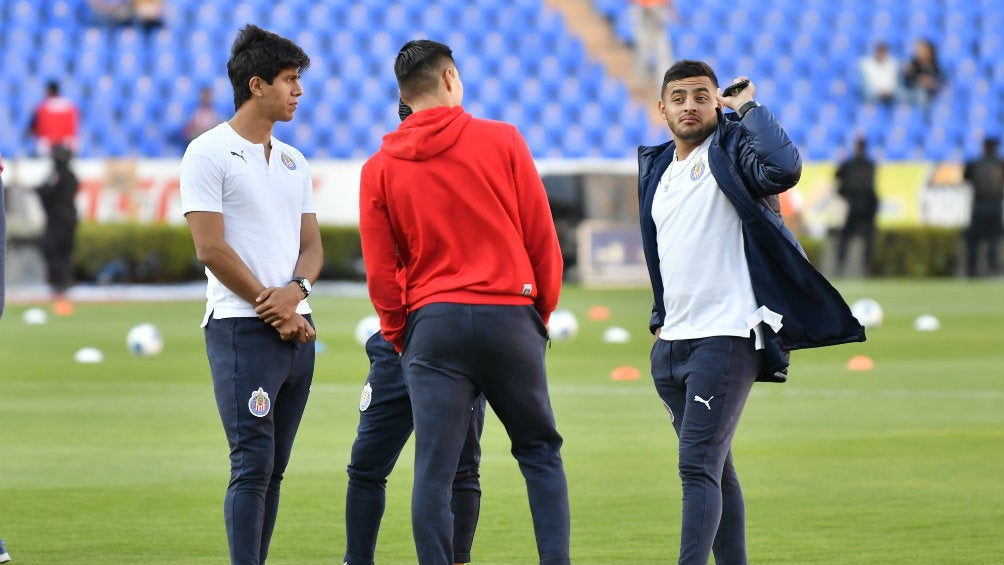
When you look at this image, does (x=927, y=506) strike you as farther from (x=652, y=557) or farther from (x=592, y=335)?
(x=592, y=335)

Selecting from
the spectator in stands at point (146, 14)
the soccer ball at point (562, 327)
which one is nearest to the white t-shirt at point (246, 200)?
the soccer ball at point (562, 327)

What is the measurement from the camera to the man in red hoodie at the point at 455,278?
5.41 metres

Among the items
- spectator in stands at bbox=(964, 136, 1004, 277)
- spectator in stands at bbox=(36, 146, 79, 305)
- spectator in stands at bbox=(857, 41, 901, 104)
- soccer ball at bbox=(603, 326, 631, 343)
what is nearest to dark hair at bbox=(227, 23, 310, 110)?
soccer ball at bbox=(603, 326, 631, 343)

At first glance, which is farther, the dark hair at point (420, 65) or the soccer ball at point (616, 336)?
the soccer ball at point (616, 336)

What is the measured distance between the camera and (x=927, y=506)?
8031mm

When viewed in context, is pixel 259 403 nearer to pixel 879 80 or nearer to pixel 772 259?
pixel 772 259

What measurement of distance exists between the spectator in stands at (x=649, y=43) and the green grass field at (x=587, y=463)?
15106mm

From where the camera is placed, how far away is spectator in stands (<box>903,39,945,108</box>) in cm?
3041

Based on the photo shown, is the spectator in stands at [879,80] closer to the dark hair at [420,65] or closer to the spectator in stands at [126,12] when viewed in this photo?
the spectator in stands at [126,12]

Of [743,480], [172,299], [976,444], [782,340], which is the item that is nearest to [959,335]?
[976,444]

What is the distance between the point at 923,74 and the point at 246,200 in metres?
26.4

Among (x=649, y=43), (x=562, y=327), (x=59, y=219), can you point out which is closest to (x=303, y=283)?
(x=562, y=327)

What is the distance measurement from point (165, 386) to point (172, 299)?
10.0 metres

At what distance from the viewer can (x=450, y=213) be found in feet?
17.8
